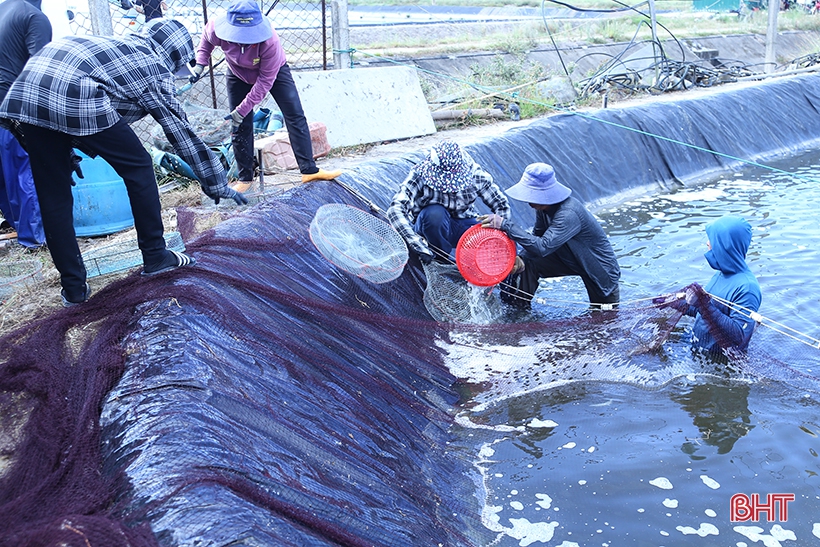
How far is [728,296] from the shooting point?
15.0ft

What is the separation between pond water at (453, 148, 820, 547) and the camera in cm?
349

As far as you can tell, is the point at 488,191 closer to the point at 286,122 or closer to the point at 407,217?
the point at 407,217

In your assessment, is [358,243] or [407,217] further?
[407,217]

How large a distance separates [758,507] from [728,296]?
1.45 m

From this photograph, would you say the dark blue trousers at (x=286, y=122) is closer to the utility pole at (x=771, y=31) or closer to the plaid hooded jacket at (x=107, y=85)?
the plaid hooded jacket at (x=107, y=85)

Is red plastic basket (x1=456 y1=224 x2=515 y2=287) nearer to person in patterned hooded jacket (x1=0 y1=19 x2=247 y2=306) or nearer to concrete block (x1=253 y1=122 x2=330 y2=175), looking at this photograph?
person in patterned hooded jacket (x1=0 y1=19 x2=247 y2=306)

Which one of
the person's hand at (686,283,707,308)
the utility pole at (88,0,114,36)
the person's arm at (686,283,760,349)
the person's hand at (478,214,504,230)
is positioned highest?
the utility pole at (88,0,114,36)

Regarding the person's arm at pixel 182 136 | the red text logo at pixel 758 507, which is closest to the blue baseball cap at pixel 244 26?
the person's arm at pixel 182 136

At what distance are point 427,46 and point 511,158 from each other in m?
10.4

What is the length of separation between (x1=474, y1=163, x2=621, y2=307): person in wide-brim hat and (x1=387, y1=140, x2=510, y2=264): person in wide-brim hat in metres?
0.32

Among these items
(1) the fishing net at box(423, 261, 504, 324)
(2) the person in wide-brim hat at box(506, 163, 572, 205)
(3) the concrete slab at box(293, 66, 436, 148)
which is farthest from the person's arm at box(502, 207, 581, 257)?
(3) the concrete slab at box(293, 66, 436, 148)

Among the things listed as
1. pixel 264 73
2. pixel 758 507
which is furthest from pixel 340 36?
pixel 758 507

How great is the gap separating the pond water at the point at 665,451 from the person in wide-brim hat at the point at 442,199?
99cm

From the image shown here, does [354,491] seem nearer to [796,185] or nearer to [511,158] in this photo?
[511,158]
